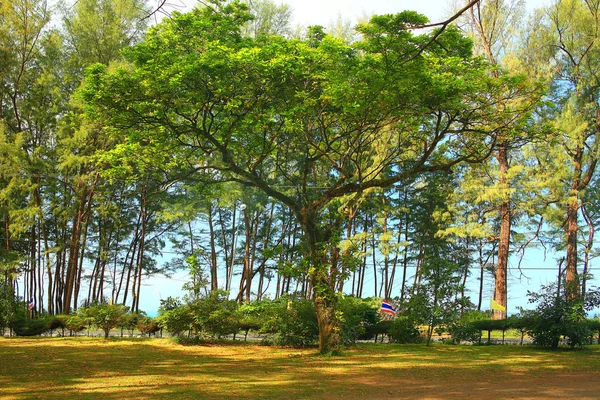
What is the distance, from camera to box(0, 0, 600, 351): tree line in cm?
997

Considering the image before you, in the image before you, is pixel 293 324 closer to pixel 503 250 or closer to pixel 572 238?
pixel 503 250

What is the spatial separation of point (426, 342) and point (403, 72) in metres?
8.43

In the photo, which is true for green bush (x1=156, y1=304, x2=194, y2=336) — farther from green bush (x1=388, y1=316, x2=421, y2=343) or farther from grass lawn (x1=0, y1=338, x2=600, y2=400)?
green bush (x1=388, y1=316, x2=421, y2=343)

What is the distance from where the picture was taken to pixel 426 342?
14828 mm

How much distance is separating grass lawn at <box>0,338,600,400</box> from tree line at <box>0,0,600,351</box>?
159 centimetres

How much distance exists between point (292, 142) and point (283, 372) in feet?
22.8

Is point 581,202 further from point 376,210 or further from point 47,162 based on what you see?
point 47,162

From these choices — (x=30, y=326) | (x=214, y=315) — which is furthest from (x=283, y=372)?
(x=30, y=326)

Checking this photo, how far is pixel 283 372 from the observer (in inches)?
345

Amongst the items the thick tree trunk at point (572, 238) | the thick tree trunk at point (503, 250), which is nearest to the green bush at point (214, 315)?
the thick tree trunk at point (503, 250)

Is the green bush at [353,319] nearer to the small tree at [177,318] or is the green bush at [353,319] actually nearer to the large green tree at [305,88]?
the large green tree at [305,88]

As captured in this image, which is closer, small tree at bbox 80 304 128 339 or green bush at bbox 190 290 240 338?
green bush at bbox 190 290 240 338

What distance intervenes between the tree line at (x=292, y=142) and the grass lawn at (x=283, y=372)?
1592 mm

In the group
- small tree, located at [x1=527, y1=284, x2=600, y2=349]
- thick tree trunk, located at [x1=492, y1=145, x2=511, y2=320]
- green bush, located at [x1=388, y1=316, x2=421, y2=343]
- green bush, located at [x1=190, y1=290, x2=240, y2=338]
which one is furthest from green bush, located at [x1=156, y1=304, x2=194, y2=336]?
thick tree trunk, located at [x1=492, y1=145, x2=511, y2=320]
